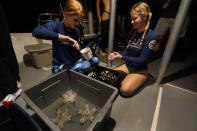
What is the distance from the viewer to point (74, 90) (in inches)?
38.2

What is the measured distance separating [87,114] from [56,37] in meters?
0.74

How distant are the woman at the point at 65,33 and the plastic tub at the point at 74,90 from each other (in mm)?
245

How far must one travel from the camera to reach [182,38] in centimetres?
127

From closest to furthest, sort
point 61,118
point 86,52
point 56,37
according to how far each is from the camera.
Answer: point 61,118 < point 56,37 < point 86,52

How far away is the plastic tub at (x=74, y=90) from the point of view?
689 millimetres

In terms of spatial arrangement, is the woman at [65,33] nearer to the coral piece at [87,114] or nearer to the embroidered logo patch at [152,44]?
the coral piece at [87,114]

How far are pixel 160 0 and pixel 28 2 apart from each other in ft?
7.08

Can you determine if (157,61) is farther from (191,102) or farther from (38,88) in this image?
(38,88)

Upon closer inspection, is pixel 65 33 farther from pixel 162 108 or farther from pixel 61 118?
pixel 162 108

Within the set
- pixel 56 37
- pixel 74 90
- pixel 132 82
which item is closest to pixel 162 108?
pixel 132 82

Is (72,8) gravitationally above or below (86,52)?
above

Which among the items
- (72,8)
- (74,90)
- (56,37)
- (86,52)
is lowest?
(74,90)

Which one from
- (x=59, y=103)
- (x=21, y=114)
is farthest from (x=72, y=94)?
(x=21, y=114)

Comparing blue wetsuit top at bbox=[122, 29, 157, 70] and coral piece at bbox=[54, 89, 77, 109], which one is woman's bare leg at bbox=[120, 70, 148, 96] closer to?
blue wetsuit top at bbox=[122, 29, 157, 70]
